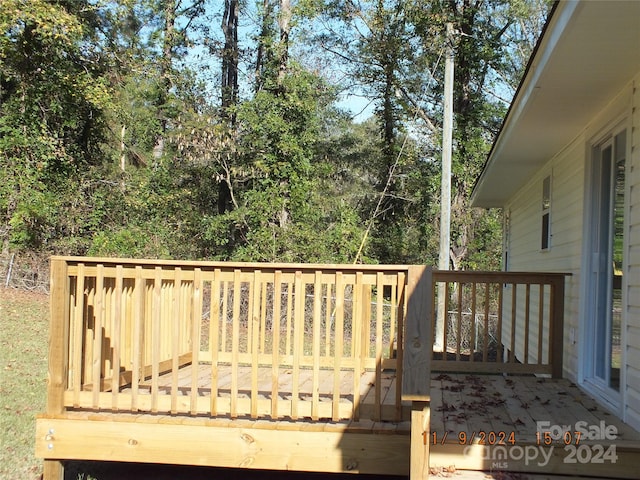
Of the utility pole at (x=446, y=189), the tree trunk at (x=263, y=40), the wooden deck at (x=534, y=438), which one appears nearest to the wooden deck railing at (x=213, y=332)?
the wooden deck at (x=534, y=438)

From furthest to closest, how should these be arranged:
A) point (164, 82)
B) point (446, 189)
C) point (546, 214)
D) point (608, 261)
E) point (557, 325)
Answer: point (164, 82)
point (446, 189)
point (546, 214)
point (557, 325)
point (608, 261)

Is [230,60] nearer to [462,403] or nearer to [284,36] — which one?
[284,36]

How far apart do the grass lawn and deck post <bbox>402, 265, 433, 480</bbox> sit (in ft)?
9.76

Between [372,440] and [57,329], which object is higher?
[57,329]

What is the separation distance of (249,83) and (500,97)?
25.6 feet

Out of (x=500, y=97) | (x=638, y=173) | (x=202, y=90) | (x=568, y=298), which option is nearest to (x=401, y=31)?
(x=500, y=97)

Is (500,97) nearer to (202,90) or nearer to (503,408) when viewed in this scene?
(202,90)

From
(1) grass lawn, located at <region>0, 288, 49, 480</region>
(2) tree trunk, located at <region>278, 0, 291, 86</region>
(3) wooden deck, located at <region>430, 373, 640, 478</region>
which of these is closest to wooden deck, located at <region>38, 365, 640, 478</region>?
(3) wooden deck, located at <region>430, 373, 640, 478</region>

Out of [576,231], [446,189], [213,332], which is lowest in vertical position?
[213,332]

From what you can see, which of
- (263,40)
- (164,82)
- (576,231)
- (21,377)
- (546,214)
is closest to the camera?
(576,231)

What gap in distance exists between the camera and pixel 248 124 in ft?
53.1

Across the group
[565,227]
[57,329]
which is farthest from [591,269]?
[57,329]

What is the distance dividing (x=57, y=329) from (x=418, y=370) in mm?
2358

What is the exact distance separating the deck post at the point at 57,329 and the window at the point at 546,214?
5422mm
